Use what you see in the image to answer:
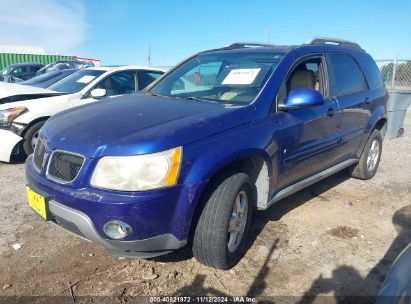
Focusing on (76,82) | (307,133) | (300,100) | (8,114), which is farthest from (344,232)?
(76,82)

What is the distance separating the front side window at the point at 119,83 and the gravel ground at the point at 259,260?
2628 mm

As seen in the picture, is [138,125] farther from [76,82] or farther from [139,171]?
[76,82]

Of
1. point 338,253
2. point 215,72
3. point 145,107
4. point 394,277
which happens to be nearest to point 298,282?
point 338,253

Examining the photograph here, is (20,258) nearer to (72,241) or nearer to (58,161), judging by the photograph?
A: (72,241)

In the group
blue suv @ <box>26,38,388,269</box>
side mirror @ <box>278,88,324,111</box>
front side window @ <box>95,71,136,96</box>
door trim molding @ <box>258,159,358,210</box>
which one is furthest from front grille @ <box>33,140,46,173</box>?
front side window @ <box>95,71,136,96</box>

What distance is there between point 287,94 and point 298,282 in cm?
164

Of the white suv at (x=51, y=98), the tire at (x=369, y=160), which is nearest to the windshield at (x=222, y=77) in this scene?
the white suv at (x=51, y=98)

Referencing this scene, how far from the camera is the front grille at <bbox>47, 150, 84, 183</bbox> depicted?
2588 millimetres

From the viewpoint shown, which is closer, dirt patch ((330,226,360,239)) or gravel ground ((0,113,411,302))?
gravel ground ((0,113,411,302))

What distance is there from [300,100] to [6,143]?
4361mm

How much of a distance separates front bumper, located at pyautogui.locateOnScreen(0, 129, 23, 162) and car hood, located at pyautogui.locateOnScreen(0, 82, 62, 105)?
56 cm

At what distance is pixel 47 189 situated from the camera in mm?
2703

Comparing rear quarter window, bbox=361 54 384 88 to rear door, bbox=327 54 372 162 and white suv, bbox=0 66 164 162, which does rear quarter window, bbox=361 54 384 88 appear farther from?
white suv, bbox=0 66 164 162

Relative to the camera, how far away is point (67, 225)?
2.70m
